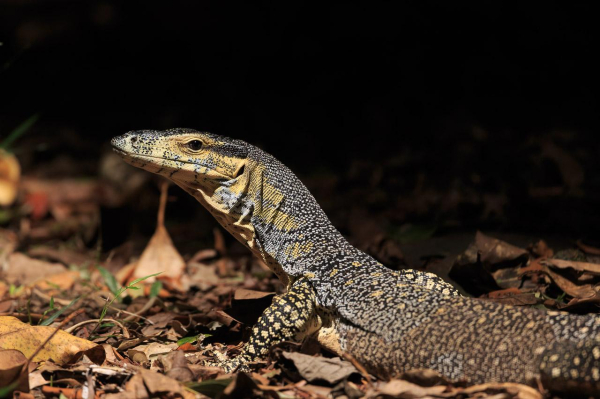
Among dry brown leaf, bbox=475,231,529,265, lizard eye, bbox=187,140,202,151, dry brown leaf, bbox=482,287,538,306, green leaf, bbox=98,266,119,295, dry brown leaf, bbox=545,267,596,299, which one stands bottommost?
green leaf, bbox=98,266,119,295

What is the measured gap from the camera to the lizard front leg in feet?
14.3

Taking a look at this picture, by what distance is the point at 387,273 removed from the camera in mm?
4609

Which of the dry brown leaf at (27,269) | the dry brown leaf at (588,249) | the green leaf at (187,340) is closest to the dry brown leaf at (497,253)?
the dry brown leaf at (588,249)

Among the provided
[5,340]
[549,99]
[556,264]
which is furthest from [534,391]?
[549,99]

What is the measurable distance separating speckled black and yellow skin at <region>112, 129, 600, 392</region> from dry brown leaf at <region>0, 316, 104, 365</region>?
3.12 feet

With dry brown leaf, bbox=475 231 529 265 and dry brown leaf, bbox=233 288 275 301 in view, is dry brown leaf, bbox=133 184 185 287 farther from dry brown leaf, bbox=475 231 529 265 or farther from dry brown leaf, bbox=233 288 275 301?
dry brown leaf, bbox=475 231 529 265

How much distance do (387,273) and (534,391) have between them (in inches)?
55.3

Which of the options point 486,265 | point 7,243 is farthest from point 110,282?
point 486,265

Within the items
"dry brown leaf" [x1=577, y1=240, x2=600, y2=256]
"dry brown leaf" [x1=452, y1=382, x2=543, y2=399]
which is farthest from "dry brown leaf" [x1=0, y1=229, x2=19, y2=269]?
"dry brown leaf" [x1=577, y1=240, x2=600, y2=256]

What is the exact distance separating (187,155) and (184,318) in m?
1.45

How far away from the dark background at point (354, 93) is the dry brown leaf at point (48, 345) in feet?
15.0

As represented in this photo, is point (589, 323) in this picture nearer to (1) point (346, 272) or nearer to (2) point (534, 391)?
(2) point (534, 391)

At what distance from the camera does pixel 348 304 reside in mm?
4355

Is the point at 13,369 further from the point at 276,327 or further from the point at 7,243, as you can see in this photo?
the point at 7,243
